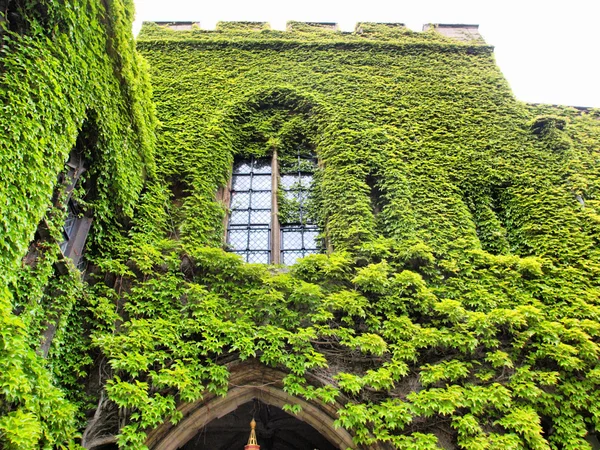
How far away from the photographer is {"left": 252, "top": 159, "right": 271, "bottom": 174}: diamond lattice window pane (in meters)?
9.06

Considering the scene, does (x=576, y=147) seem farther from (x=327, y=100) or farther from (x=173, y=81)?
(x=173, y=81)

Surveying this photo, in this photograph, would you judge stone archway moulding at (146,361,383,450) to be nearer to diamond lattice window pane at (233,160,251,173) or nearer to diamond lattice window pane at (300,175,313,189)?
diamond lattice window pane at (300,175,313,189)

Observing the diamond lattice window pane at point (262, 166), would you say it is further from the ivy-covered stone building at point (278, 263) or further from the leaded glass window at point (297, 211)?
the leaded glass window at point (297, 211)

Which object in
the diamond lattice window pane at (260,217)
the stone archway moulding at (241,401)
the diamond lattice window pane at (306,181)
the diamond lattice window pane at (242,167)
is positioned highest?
the diamond lattice window pane at (242,167)

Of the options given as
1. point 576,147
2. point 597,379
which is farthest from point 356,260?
point 576,147

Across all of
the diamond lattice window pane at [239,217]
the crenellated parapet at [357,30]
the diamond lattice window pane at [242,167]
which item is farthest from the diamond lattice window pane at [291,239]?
the crenellated parapet at [357,30]

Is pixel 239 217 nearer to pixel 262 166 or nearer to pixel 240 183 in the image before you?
pixel 240 183

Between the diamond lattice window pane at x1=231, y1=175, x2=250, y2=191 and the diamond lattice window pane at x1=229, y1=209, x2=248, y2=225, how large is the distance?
58 cm

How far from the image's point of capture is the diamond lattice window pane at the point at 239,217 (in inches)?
321

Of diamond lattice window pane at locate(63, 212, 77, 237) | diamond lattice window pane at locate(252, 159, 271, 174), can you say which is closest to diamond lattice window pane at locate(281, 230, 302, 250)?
diamond lattice window pane at locate(252, 159, 271, 174)

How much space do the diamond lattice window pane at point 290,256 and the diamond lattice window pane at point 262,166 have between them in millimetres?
1987

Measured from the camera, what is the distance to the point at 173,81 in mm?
9961

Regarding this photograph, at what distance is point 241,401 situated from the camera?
5887mm

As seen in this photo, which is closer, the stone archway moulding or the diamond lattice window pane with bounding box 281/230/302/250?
the stone archway moulding
